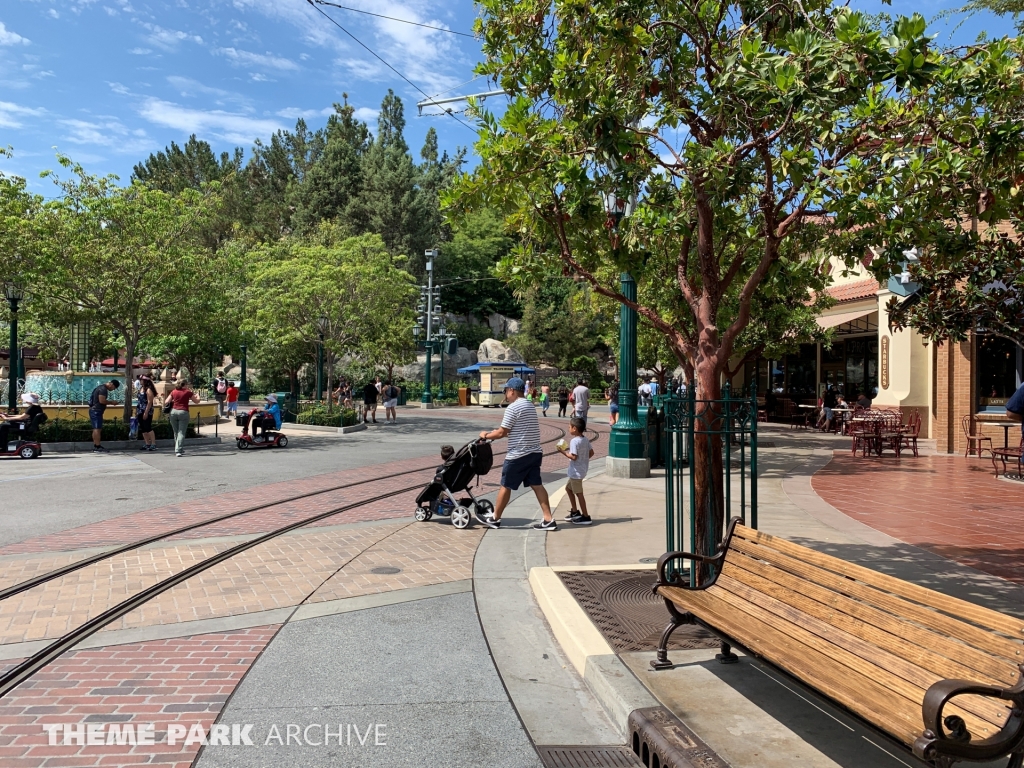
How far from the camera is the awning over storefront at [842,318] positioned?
24.6 meters

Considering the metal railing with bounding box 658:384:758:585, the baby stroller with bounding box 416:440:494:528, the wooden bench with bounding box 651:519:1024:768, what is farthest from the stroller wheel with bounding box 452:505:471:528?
the wooden bench with bounding box 651:519:1024:768

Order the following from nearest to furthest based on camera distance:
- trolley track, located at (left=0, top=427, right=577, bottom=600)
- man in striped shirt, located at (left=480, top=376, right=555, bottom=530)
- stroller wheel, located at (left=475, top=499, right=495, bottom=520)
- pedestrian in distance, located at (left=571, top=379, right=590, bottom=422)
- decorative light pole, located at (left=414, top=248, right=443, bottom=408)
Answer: trolley track, located at (left=0, top=427, right=577, bottom=600) < man in striped shirt, located at (left=480, top=376, right=555, bottom=530) < stroller wheel, located at (left=475, top=499, right=495, bottom=520) < pedestrian in distance, located at (left=571, top=379, right=590, bottom=422) < decorative light pole, located at (left=414, top=248, right=443, bottom=408)

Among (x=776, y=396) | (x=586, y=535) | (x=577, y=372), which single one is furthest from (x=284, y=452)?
(x=577, y=372)

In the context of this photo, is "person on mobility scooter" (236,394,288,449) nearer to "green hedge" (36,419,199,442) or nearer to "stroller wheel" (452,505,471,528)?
"green hedge" (36,419,199,442)

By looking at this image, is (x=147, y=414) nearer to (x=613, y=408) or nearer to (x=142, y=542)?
(x=142, y=542)

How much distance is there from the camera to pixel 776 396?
32.0 m

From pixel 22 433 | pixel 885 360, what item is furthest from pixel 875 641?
pixel 885 360

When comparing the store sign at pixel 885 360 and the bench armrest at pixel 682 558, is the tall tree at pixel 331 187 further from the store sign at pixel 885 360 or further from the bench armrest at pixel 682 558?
the bench armrest at pixel 682 558

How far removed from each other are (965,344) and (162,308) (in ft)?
63.7

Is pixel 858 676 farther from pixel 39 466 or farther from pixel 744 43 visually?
pixel 39 466

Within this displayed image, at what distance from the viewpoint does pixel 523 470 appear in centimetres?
881

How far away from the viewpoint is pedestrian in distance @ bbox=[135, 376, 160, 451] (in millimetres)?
17797

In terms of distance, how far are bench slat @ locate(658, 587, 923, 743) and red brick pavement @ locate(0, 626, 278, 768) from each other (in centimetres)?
270

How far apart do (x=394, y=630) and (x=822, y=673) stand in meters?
3.08
